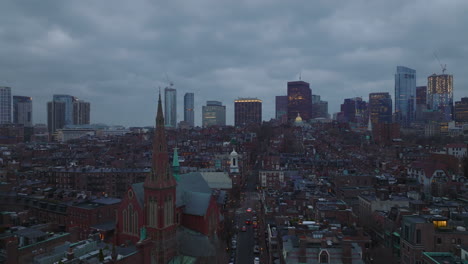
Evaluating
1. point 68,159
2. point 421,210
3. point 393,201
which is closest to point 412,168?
point 393,201

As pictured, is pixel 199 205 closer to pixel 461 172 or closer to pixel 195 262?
pixel 195 262

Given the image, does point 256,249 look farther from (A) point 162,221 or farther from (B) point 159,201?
(B) point 159,201

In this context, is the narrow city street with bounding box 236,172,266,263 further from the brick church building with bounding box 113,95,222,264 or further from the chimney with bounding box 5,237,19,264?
the chimney with bounding box 5,237,19,264

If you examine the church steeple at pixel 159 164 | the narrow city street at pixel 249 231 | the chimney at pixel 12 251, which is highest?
the church steeple at pixel 159 164

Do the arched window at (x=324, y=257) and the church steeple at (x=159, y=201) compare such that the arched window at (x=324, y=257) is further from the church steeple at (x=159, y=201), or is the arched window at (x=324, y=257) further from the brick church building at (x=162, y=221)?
the church steeple at (x=159, y=201)

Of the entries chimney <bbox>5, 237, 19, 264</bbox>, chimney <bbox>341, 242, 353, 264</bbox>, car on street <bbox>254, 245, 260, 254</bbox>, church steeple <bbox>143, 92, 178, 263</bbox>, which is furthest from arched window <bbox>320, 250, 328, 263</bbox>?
chimney <bbox>5, 237, 19, 264</bbox>

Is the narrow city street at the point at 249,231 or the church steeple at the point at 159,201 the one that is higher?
the church steeple at the point at 159,201

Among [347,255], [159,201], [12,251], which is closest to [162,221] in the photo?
[159,201]

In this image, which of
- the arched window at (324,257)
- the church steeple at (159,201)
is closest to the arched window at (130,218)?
the church steeple at (159,201)
